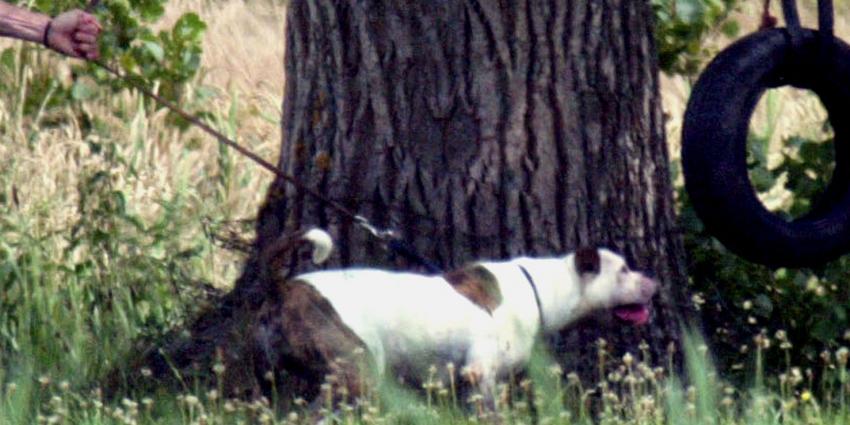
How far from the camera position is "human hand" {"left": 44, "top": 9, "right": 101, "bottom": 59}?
5320 millimetres

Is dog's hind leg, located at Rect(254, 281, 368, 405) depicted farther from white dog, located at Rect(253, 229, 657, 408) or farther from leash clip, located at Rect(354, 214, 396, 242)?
leash clip, located at Rect(354, 214, 396, 242)

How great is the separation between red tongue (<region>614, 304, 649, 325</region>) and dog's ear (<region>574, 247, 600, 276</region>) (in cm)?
21

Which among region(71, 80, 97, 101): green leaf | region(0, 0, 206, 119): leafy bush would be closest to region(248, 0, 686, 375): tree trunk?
region(0, 0, 206, 119): leafy bush

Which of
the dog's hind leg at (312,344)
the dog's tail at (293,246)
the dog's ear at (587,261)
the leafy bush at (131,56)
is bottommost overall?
the dog's hind leg at (312,344)

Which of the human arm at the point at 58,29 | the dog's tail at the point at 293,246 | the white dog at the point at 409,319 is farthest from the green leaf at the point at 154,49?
the white dog at the point at 409,319

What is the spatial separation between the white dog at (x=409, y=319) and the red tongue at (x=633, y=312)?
0.53 ft

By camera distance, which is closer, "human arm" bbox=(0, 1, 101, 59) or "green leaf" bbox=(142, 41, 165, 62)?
"human arm" bbox=(0, 1, 101, 59)

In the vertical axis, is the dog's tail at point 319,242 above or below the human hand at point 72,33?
below

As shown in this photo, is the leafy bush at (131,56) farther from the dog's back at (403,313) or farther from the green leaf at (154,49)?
the dog's back at (403,313)

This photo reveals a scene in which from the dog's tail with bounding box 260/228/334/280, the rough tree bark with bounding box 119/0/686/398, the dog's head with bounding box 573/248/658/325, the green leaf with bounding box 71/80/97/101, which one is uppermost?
the green leaf with bounding box 71/80/97/101

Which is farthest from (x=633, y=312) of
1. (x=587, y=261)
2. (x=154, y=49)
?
(x=154, y=49)

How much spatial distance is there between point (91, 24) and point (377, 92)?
926 mm

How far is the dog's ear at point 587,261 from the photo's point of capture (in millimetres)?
5496

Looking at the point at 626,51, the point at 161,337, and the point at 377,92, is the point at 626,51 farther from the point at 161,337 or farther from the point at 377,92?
the point at 161,337
